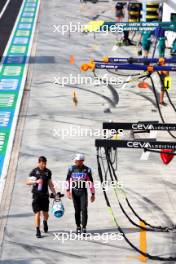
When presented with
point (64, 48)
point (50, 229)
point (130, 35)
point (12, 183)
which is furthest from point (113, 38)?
point (50, 229)

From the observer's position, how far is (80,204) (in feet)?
31.3

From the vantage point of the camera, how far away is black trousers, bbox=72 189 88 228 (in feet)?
30.8

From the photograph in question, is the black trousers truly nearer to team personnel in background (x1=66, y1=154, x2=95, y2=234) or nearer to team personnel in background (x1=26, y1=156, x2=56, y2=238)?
team personnel in background (x1=66, y1=154, x2=95, y2=234)

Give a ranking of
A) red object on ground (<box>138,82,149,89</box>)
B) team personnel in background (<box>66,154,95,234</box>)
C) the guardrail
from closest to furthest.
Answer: team personnel in background (<box>66,154,95,234</box>)
the guardrail
red object on ground (<box>138,82,149,89</box>)

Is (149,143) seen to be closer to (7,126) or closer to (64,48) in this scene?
(7,126)

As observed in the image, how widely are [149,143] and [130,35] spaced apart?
19.7 meters

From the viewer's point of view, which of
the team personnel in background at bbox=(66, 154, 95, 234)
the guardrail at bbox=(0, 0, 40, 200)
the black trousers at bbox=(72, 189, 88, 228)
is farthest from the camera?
the guardrail at bbox=(0, 0, 40, 200)
